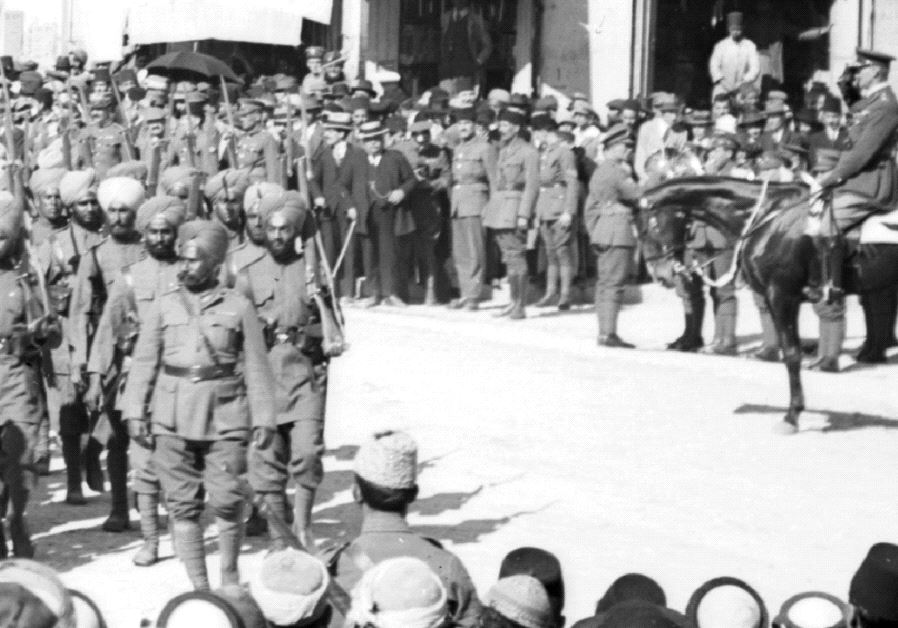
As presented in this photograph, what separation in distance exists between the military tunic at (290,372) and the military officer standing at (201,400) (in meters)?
0.81

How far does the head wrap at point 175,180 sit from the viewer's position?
15508mm

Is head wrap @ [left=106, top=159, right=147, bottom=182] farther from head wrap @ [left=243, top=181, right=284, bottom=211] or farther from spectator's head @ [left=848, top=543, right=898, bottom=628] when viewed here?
spectator's head @ [left=848, top=543, right=898, bottom=628]

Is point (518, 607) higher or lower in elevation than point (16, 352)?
lower

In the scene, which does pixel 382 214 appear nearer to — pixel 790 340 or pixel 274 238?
pixel 790 340

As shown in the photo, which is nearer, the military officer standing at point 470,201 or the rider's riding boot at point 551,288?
the military officer standing at point 470,201

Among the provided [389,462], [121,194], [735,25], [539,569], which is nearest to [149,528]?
[121,194]

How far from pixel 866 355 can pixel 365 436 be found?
219 inches

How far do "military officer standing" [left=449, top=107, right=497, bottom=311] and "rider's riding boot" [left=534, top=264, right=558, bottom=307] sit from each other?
64cm

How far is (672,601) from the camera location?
10891 mm

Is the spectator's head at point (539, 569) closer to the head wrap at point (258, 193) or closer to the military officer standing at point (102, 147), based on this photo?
the head wrap at point (258, 193)

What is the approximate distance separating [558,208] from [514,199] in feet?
1.44

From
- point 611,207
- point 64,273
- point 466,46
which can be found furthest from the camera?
point 466,46

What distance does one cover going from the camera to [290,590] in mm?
6234

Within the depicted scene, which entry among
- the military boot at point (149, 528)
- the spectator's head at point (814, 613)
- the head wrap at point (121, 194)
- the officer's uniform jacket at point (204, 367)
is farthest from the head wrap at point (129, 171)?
the spectator's head at point (814, 613)
